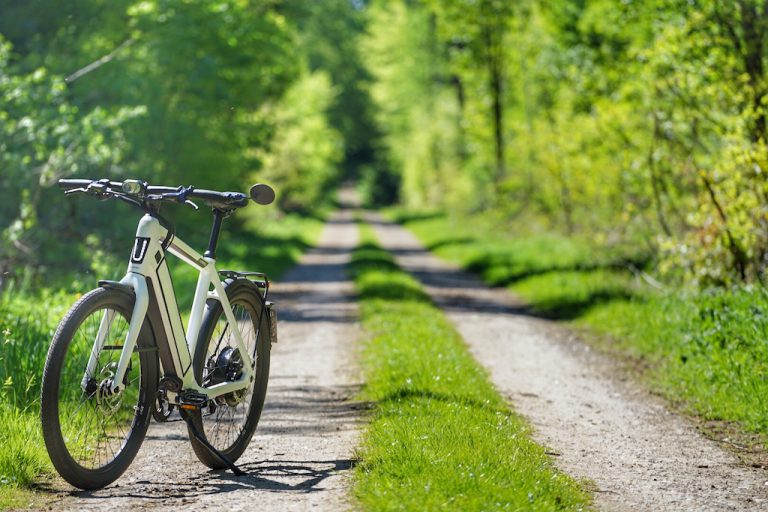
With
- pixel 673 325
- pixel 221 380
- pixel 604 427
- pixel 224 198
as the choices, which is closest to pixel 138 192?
pixel 224 198

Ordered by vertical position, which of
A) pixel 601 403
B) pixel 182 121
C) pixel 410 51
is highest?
pixel 410 51

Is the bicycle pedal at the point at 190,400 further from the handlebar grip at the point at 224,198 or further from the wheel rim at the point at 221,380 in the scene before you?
the handlebar grip at the point at 224,198

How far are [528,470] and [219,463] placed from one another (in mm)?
1816

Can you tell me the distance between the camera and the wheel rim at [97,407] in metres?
5.20

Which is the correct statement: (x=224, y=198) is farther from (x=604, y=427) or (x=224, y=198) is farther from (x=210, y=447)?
(x=604, y=427)

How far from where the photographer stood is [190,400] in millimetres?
5660

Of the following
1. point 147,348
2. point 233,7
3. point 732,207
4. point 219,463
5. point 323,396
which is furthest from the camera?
point 233,7

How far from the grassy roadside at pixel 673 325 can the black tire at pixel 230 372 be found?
381 centimetres

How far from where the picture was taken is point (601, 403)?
8859mm

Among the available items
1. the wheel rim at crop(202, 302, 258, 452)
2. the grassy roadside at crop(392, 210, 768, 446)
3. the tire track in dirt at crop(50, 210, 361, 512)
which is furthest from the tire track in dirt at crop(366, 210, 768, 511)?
the wheel rim at crop(202, 302, 258, 452)

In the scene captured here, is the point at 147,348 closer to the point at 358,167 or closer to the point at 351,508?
the point at 351,508

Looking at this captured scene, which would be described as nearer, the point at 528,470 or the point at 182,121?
the point at 528,470

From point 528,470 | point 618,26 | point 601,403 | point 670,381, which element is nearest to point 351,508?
point 528,470

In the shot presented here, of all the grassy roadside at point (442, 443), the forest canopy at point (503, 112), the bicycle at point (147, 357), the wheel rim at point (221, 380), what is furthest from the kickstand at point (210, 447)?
the forest canopy at point (503, 112)
